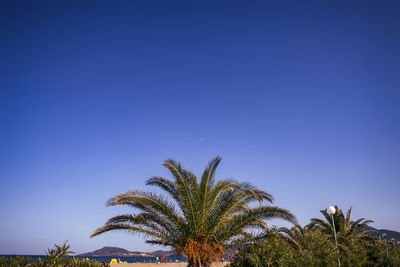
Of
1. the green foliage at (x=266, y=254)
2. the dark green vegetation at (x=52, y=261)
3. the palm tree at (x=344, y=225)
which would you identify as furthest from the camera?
the palm tree at (x=344, y=225)

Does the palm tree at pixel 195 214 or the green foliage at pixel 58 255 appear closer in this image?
the green foliage at pixel 58 255

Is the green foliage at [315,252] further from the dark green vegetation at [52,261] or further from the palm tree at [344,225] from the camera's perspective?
the palm tree at [344,225]

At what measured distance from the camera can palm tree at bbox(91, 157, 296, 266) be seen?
12.6 m

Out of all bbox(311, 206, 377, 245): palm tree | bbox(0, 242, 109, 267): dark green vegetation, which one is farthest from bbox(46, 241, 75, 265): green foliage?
bbox(311, 206, 377, 245): palm tree

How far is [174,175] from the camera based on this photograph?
12852 millimetres

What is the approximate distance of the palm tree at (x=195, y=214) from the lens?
41.2 feet

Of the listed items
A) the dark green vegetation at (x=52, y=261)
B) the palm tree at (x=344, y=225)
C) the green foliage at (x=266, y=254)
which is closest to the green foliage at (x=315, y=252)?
the green foliage at (x=266, y=254)

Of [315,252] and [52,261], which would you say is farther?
[315,252]

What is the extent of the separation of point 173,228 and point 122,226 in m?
2.08

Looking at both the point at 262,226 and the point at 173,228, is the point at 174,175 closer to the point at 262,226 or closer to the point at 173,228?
the point at 173,228

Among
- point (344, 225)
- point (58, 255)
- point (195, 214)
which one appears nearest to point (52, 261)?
point (58, 255)

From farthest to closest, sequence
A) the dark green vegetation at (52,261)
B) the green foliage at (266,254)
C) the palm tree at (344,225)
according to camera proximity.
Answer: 1. the palm tree at (344,225)
2. the green foliage at (266,254)
3. the dark green vegetation at (52,261)

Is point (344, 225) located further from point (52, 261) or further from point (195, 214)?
point (52, 261)

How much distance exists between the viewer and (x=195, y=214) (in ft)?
41.6
